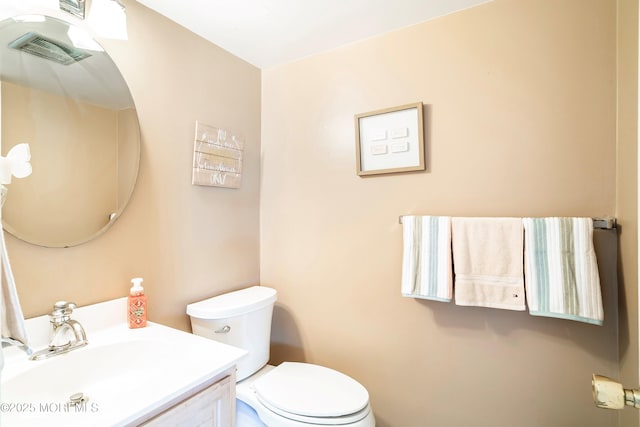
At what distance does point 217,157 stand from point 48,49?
697 mm

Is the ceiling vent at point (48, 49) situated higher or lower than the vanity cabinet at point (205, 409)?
higher

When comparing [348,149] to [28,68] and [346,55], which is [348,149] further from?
[28,68]

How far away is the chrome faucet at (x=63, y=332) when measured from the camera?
92 centimetres

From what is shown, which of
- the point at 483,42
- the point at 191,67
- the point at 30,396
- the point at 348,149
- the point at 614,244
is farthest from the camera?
the point at 348,149

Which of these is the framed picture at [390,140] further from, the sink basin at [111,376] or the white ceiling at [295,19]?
the sink basin at [111,376]

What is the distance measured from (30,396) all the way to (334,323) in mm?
1157

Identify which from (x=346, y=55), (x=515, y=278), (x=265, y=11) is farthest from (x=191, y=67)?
(x=515, y=278)

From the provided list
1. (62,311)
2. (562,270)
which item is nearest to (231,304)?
(62,311)

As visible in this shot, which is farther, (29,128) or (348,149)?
(348,149)

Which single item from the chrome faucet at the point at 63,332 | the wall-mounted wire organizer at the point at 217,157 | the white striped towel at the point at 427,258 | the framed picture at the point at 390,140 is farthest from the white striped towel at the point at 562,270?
the chrome faucet at the point at 63,332

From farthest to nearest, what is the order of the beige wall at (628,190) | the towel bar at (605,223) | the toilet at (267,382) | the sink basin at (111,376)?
the toilet at (267,382) < the towel bar at (605,223) < the beige wall at (628,190) < the sink basin at (111,376)

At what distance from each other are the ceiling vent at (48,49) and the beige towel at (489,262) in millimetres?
1511

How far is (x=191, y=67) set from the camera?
4.67 feet

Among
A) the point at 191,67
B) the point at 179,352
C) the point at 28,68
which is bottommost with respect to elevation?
the point at 179,352
